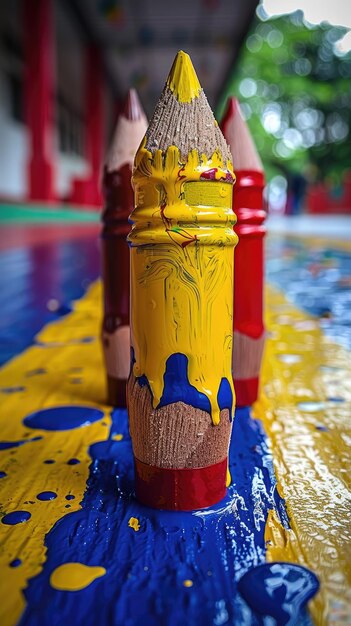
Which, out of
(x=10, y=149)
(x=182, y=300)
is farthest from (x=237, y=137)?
(x=10, y=149)

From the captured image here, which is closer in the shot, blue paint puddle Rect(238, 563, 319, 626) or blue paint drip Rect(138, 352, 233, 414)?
blue paint puddle Rect(238, 563, 319, 626)

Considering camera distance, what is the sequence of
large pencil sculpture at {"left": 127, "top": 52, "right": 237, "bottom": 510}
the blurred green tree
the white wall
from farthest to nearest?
the blurred green tree → the white wall → large pencil sculpture at {"left": 127, "top": 52, "right": 237, "bottom": 510}

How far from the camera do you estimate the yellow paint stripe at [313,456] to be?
0.59 meters

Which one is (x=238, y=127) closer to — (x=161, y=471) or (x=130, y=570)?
(x=161, y=471)

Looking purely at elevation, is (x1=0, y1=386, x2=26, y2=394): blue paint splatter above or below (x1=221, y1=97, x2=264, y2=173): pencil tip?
below

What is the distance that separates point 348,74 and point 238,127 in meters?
28.5

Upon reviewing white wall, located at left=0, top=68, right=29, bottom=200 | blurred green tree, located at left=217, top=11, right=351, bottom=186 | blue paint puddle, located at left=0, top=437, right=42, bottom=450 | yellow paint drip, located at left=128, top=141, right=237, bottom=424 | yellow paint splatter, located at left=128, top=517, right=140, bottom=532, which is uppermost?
blurred green tree, located at left=217, top=11, right=351, bottom=186

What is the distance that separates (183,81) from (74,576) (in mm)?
522

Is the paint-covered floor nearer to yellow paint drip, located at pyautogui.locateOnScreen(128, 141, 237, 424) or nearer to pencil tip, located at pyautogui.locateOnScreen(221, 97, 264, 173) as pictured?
yellow paint drip, located at pyautogui.locateOnScreen(128, 141, 237, 424)

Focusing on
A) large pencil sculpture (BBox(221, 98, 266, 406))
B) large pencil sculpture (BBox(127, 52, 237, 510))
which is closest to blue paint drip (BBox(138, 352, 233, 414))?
large pencil sculpture (BBox(127, 52, 237, 510))

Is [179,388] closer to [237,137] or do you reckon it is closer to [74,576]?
[74,576]

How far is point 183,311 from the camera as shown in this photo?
64cm

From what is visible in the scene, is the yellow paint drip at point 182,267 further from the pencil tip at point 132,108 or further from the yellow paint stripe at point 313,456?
the pencil tip at point 132,108

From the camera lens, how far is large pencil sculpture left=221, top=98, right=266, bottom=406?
0.98 m
